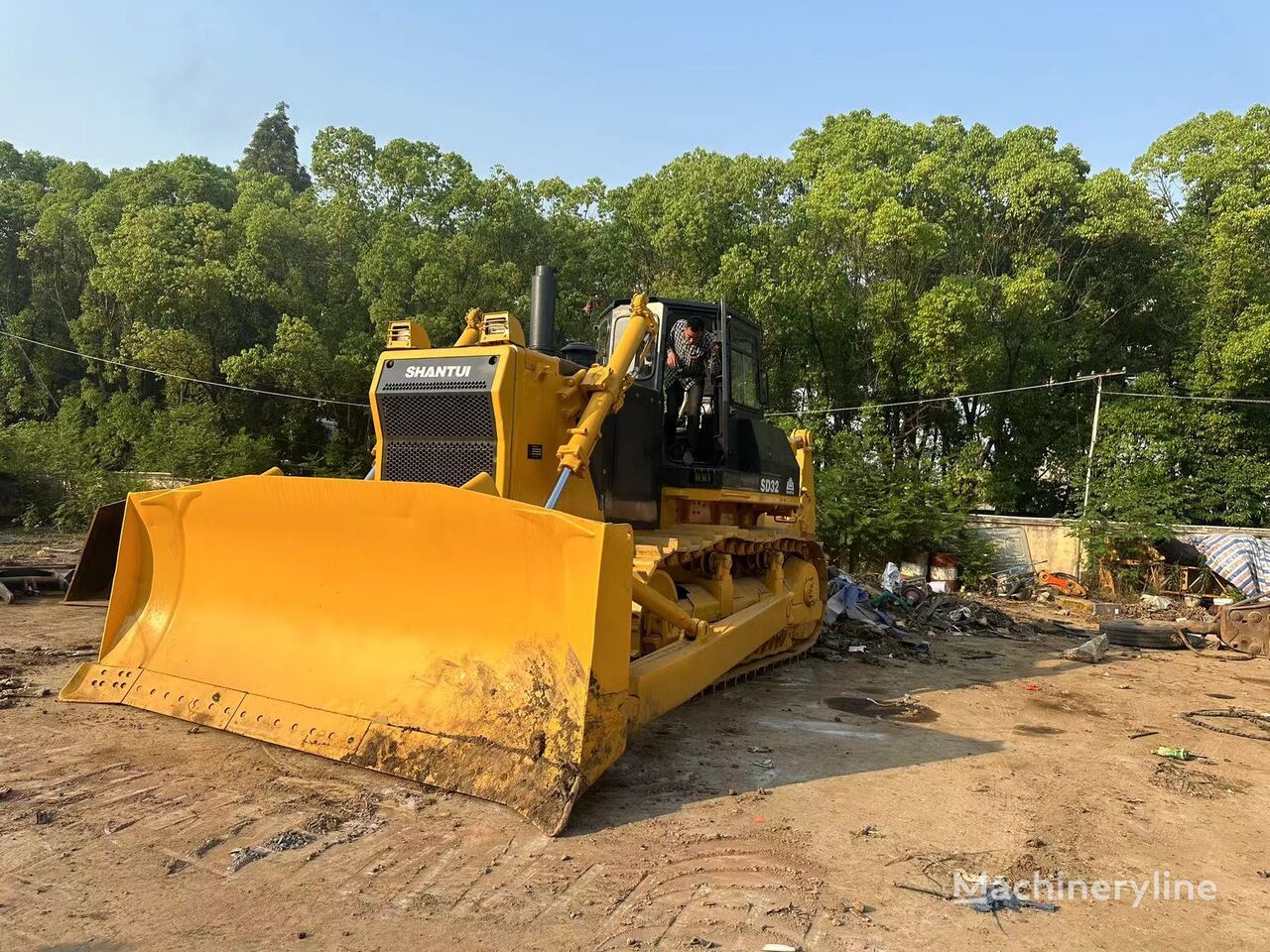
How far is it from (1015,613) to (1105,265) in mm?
13632

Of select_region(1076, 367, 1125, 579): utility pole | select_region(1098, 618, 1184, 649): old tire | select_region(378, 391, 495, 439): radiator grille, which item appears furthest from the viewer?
select_region(1076, 367, 1125, 579): utility pole

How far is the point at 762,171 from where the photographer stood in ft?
83.1

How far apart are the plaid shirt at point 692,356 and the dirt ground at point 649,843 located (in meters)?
3.06

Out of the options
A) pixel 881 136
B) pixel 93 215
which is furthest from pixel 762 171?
pixel 93 215

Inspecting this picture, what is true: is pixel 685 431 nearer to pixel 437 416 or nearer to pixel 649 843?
pixel 437 416

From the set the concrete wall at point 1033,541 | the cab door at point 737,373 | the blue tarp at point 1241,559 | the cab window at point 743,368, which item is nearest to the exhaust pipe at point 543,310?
the cab door at point 737,373

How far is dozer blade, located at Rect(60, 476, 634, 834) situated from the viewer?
394 centimetres

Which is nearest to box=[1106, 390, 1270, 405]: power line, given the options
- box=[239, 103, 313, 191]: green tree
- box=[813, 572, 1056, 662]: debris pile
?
box=[813, 572, 1056, 662]: debris pile

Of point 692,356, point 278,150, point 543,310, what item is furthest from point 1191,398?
point 278,150

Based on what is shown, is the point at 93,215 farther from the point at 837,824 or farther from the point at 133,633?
the point at 837,824

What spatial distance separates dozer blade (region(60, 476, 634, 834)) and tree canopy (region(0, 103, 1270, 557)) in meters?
14.6

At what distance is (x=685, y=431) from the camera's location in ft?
24.1

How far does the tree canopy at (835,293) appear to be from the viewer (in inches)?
808

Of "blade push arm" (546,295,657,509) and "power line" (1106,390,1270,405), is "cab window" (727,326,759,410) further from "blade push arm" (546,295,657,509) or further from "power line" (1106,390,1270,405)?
"power line" (1106,390,1270,405)
